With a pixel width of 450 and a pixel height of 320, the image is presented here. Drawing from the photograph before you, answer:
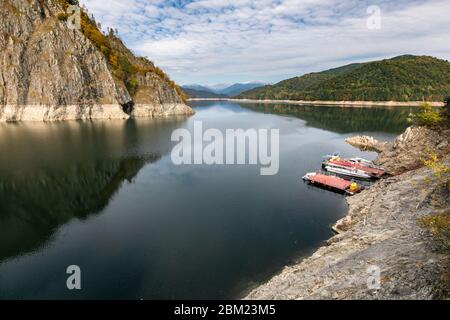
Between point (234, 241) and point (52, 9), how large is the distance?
158817mm

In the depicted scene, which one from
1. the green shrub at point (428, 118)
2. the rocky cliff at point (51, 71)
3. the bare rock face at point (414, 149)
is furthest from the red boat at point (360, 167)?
the rocky cliff at point (51, 71)

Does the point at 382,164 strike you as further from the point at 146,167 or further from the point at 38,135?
the point at 38,135

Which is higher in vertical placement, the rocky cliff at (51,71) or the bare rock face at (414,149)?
the rocky cliff at (51,71)

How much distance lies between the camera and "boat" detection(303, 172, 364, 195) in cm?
4447

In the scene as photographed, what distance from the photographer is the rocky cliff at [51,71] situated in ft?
400

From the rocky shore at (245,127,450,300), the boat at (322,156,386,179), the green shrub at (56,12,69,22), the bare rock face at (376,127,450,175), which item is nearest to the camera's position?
the rocky shore at (245,127,450,300)

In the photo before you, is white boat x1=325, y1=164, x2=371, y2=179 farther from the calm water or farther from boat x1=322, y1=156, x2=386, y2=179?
the calm water

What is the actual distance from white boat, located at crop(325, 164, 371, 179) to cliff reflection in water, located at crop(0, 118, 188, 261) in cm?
3675

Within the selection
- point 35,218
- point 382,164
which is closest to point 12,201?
point 35,218

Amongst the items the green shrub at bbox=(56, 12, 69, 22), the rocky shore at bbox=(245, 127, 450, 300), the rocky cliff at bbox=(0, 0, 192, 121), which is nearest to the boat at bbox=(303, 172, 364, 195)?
the rocky shore at bbox=(245, 127, 450, 300)

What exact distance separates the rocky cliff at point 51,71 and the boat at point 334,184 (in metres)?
111

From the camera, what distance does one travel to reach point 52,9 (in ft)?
453

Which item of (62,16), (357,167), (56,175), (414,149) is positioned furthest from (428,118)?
(62,16)

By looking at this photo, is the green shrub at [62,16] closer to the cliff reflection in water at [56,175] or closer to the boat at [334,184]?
the cliff reflection in water at [56,175]
